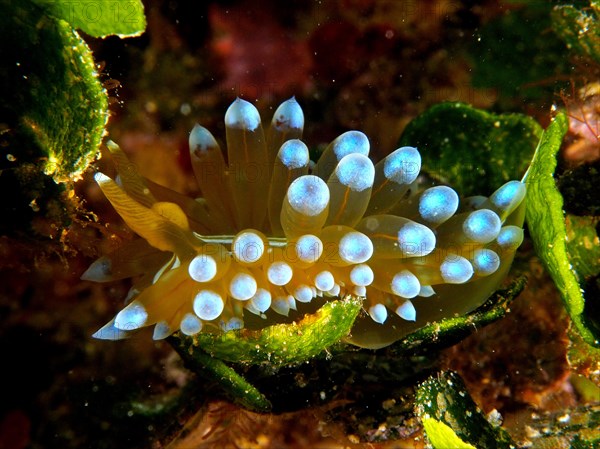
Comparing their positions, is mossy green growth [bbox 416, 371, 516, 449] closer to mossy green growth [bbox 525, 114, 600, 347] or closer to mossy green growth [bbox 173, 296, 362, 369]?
mossy green growth [bbox 173, 296, 362, 369]

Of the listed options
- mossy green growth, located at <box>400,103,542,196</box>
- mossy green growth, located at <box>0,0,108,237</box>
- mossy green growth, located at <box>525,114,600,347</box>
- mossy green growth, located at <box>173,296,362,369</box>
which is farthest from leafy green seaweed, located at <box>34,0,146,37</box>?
mossy green growth, located at <box>525,114,600,347</box>

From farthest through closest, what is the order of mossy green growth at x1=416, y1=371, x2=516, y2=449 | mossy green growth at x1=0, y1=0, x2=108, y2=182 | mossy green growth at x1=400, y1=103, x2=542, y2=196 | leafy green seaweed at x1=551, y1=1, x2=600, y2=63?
mossy green growth at x1=400, y1=103, x2=542, y2=196 → leafy green seaweed at x1=551, y1=1, x2=600, y2=63 → mossy green growth at x1=416, y1=371, x2=516, y2=449 → mossy green growth at x1=0, y1=0, x2=108, y2=182

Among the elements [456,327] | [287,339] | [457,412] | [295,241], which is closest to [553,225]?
[456,327]

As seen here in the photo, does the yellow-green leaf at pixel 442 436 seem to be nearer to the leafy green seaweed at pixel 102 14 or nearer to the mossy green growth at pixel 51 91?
the mossy green growth at pixel 51 91

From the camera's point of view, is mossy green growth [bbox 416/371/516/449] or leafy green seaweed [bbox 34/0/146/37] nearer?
leafy green seaweed [bbox 34/0/146/37]

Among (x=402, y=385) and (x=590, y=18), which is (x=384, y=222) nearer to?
(x=402, y=385)

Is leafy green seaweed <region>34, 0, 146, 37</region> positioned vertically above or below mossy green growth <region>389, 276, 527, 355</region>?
above

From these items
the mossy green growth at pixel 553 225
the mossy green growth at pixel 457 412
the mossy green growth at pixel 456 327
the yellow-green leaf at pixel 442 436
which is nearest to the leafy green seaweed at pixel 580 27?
the mossy green growth at pixel 553 225

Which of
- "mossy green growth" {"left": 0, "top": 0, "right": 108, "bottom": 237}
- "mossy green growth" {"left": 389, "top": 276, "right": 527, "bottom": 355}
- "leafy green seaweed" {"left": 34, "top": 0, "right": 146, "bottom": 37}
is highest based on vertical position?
"leafy green seaweed" {"left": 34, "top": 0, "right": 146, "bottom": 37}

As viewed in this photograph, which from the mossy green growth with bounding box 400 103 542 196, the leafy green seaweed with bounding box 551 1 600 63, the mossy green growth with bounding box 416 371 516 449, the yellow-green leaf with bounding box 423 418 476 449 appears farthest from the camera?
the mossy green growth with bounding box 400 103 542 196
